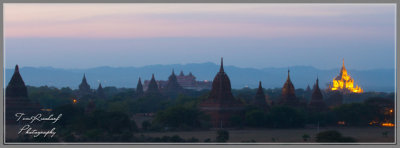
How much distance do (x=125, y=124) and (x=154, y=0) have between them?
19860 mm

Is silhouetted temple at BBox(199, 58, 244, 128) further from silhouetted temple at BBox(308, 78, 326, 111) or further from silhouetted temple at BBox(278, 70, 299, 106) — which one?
silhouetted temple at BBox(308, 78, 326, 111)

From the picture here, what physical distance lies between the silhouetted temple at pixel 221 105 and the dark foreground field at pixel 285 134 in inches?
Answer: 173

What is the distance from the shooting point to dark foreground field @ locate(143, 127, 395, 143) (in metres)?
61.6

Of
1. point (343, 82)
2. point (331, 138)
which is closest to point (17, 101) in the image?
point (331, 138)

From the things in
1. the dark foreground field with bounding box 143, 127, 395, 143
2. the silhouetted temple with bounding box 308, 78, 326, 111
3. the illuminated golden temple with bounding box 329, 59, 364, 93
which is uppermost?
the illuminated golden temple with bounding box 329, 59, 364, 93

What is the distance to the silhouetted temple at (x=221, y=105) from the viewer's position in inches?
2990

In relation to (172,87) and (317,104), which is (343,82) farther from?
(317,104)

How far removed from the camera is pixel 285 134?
222ft

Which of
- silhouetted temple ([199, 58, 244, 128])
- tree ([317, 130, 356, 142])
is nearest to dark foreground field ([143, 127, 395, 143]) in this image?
tree ([317, 130, 356, 142])

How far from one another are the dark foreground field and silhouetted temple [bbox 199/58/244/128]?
14.4ft

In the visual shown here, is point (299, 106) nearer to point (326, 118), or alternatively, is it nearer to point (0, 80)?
point (326, 118)

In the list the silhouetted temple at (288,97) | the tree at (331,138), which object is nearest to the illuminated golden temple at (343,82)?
the silhouetted temple at (288,97)

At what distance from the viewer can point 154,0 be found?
152ft

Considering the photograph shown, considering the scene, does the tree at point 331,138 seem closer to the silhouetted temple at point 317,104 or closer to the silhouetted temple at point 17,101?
the silhouetted temple at point 17,101
